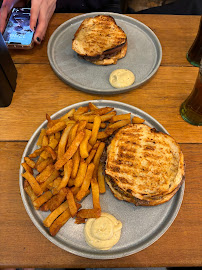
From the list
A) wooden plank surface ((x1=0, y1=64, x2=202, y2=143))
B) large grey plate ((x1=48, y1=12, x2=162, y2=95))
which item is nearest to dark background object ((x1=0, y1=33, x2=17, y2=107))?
wooden plank surface ((x1=0, y1=64, x2=202, y2=143))

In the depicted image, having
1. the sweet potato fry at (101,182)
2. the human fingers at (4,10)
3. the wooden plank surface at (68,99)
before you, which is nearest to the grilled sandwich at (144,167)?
the sweet potato fry at (101,182)

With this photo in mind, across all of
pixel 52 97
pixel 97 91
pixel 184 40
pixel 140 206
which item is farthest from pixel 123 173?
pixel 184 40

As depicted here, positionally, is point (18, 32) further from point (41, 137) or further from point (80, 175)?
point (80, 175)

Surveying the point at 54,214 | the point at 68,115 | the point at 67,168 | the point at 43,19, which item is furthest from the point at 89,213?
the point at 43,19

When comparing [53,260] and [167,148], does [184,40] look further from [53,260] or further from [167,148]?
[53,260]

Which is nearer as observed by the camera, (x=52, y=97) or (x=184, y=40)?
(x=52, y=97)

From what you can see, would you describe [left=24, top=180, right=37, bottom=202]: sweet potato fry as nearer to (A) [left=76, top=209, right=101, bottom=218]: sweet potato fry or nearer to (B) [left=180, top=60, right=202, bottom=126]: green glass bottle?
(A) [left=76, top=209, right=101, bottom=218]: sweet potato fry

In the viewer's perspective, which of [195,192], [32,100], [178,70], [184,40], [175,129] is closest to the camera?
[195,192]
